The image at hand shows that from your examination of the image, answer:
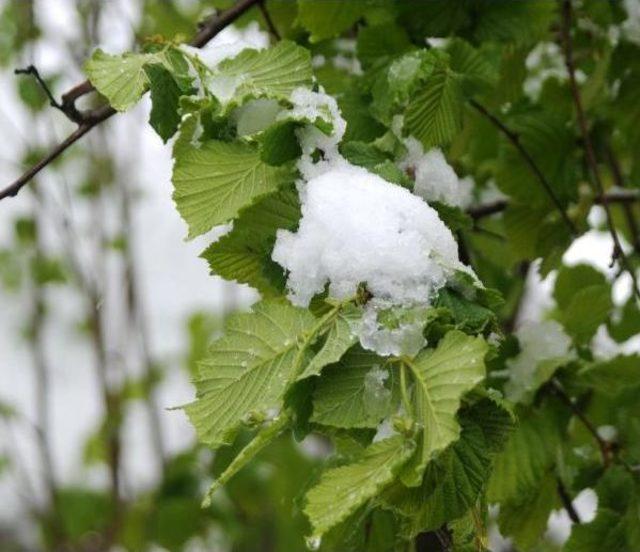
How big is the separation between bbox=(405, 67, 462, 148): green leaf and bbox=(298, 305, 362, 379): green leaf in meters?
0.22

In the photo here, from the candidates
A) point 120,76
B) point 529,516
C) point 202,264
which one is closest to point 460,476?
point 120,76

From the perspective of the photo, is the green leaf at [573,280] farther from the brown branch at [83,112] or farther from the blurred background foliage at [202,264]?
the brown branch at [83,112]

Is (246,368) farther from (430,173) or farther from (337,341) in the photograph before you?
(430,173)

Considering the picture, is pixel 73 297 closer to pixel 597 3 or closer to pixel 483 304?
pixel 597 3

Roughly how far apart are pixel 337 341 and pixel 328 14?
422 millimetres

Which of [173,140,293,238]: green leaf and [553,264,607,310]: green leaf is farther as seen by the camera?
[553,264,607,310]: green leaf

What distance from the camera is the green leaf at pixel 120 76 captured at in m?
0.56

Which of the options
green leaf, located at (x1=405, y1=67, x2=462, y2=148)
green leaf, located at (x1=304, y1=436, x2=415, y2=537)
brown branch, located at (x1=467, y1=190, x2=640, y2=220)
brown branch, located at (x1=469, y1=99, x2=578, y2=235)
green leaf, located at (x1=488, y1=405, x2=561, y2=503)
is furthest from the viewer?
brown branch, located at (x1=467, y1=190, x2=640, y2=220)

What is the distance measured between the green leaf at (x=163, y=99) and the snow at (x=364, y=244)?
0.10 m

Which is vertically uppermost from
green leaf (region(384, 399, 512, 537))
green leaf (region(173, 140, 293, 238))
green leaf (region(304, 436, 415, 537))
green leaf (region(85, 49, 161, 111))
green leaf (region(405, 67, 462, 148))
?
green leaf (region(85, 49, 161, 111))

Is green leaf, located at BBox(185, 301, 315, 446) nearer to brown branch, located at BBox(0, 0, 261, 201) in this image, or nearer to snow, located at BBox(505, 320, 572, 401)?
brown branch, located at BBox(0, 0, 261, 201)

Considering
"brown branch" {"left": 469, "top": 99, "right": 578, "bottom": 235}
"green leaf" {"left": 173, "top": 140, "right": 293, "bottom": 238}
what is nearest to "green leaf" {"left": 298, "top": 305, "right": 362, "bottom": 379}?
"green leaf" {"left": 173, "top": 140, "right": 293, "bottom": 238}

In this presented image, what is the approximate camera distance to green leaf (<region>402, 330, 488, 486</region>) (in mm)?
442

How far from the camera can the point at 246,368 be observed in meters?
0.51
